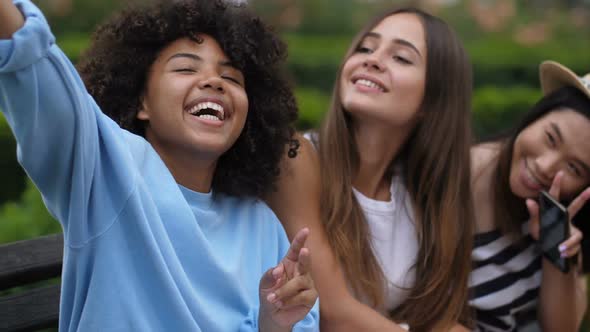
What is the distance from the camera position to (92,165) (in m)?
1.72

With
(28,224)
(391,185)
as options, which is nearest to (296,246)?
(391,185)

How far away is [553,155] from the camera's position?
2898 millimetres

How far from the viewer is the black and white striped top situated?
3.03 meters

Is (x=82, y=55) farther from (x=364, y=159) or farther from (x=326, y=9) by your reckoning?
(x=326, y=9)

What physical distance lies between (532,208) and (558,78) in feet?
1.98

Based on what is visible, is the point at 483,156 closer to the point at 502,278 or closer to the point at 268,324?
the point at 502,278

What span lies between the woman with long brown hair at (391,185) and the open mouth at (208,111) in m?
0.47

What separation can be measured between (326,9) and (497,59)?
9.64 feet

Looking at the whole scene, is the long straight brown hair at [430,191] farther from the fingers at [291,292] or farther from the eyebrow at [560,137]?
the fingers at [291,292]

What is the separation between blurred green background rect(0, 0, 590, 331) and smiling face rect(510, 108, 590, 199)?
78cm

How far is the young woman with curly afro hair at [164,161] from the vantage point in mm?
1616

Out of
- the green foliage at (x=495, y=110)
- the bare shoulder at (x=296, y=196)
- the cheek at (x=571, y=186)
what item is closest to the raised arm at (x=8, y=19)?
the bare shoulder at (x=296, y=196)

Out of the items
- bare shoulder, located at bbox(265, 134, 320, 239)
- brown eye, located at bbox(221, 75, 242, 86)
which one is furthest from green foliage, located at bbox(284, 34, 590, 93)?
brown eye, located at bbox(221, 75, 242, 86)

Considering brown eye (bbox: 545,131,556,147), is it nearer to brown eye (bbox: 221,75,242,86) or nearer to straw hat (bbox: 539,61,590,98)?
straw hat (bbox: 539,61,590,98)
